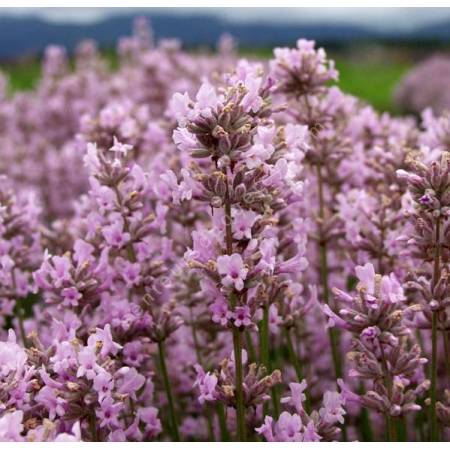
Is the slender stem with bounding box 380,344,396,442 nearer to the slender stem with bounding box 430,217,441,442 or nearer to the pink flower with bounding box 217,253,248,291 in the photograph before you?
the slender stem with bounding box 430,217,441,442

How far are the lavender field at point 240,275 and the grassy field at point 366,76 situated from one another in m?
6.71

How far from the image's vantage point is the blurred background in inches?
155

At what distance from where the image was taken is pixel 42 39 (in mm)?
Result: 5352

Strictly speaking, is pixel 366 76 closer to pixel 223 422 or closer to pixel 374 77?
pixel 374 77

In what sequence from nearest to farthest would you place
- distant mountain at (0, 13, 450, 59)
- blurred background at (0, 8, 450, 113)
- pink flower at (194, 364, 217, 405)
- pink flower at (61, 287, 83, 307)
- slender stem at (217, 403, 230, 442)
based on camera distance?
pink flower at (194, 364, 217, 405) → pink flower at (61, 287, 83, 307) → slender stem at (217, 403, 230, 442) → blurred background at (0, 8, 450, 113) → distant mountain at (0, 13, 450, 59)

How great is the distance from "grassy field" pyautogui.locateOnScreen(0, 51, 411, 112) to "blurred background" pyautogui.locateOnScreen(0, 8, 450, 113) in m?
0.01

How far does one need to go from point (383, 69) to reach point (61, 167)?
6921mm

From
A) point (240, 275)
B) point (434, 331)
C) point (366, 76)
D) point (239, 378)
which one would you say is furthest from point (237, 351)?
point (366, 76)

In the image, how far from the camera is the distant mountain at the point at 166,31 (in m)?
4.89

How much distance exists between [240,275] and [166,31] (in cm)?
488

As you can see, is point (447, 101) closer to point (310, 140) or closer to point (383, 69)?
point (383, 69)

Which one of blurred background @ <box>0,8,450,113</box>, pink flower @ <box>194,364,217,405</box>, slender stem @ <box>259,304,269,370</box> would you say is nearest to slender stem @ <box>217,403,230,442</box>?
slender stem @ <box>259,304,269,370</box>

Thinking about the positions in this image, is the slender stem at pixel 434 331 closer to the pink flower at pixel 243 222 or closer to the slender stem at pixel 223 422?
the pink flower at pixel 243 222
